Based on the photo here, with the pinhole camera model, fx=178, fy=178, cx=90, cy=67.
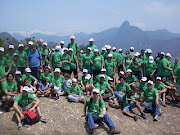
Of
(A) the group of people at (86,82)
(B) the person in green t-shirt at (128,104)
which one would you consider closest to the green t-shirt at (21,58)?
(A) the group of people at (86,82)

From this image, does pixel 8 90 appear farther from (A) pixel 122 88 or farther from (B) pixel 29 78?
(A) pixel 122 88

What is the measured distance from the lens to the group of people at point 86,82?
331 inches

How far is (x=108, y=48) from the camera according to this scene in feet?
41.4

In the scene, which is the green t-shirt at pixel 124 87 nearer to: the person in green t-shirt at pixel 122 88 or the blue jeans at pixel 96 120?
the person in green t-shirt at pixel 122 88

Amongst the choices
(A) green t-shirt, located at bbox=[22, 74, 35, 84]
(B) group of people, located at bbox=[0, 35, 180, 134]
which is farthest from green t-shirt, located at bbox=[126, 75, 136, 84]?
(A) green t-shirt, located at bbox=[22, 74, 35, 84]

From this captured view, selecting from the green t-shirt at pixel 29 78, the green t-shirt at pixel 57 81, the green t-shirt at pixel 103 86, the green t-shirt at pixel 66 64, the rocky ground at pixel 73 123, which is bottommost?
the rocky ground at pixel 73 123

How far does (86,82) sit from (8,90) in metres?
4.50

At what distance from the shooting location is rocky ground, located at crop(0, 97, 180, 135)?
7921 millimetres

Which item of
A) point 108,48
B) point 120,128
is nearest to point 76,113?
point 120,128

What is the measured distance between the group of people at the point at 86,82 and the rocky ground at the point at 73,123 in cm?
37

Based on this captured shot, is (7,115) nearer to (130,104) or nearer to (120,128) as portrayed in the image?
(120,128)

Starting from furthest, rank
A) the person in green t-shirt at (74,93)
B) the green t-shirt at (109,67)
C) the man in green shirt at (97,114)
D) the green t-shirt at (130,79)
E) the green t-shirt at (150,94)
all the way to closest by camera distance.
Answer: the green t-shirt at (109,67) → the green t-shirt at (130,79) → the green t-shirt at (150,94) → the person in green t-shirt at (74,93) → the man in green shirt at (97,114)

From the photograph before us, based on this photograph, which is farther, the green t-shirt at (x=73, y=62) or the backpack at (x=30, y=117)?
the green t-shirt at (x=73, y=62)

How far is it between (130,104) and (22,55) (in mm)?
6908
